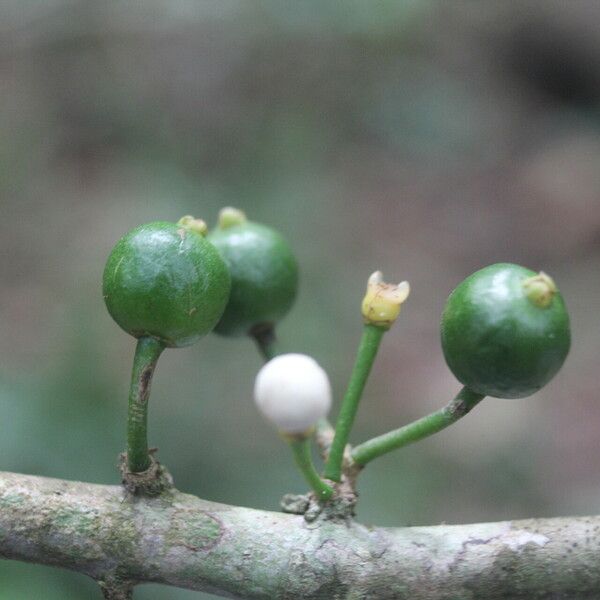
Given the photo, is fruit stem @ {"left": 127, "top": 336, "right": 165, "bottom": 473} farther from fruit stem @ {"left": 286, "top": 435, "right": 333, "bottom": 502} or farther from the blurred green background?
the blurred green background

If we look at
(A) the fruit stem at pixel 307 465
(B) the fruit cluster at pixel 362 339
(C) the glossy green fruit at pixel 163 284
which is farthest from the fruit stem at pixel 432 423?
(C) the glossy green fruit at pixel 163 284

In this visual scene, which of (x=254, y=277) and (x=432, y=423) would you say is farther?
(x=254, y=277)

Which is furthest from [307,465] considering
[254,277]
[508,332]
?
[254,277]

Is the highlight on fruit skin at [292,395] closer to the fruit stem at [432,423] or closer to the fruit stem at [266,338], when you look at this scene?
the fruit stem at [432,423]

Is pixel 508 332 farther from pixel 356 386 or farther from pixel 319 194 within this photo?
pixel 319 194

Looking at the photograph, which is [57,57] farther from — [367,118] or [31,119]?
[367,118]

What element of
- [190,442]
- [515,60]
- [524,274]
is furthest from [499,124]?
[524,274]
